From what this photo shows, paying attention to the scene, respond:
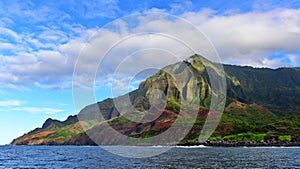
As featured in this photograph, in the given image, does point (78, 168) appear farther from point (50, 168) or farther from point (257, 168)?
point (257, 168)

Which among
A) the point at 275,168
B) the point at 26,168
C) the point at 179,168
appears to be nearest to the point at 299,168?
the point at 275,168

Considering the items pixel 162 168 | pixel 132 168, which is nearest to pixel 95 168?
pixel 132 168

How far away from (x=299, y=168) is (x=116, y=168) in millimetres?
42435

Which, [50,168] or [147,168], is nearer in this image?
[147,168]

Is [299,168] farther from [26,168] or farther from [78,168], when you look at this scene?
[26,168]

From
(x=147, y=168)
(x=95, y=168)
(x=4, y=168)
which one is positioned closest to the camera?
(x=147, y=168)

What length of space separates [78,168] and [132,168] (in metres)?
15.1

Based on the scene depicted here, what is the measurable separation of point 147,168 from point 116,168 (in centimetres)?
801

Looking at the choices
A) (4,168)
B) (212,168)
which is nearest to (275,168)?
(212,168)

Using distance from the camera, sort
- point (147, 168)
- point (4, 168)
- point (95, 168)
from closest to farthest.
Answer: point (147, 168) → point (95, 168) → point (4, 168)

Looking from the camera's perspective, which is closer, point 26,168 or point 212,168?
point 212,168

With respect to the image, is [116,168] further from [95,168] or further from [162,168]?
[162,168]

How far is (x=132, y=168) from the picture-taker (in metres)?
73.4

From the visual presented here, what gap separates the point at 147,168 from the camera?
72.4 meters
